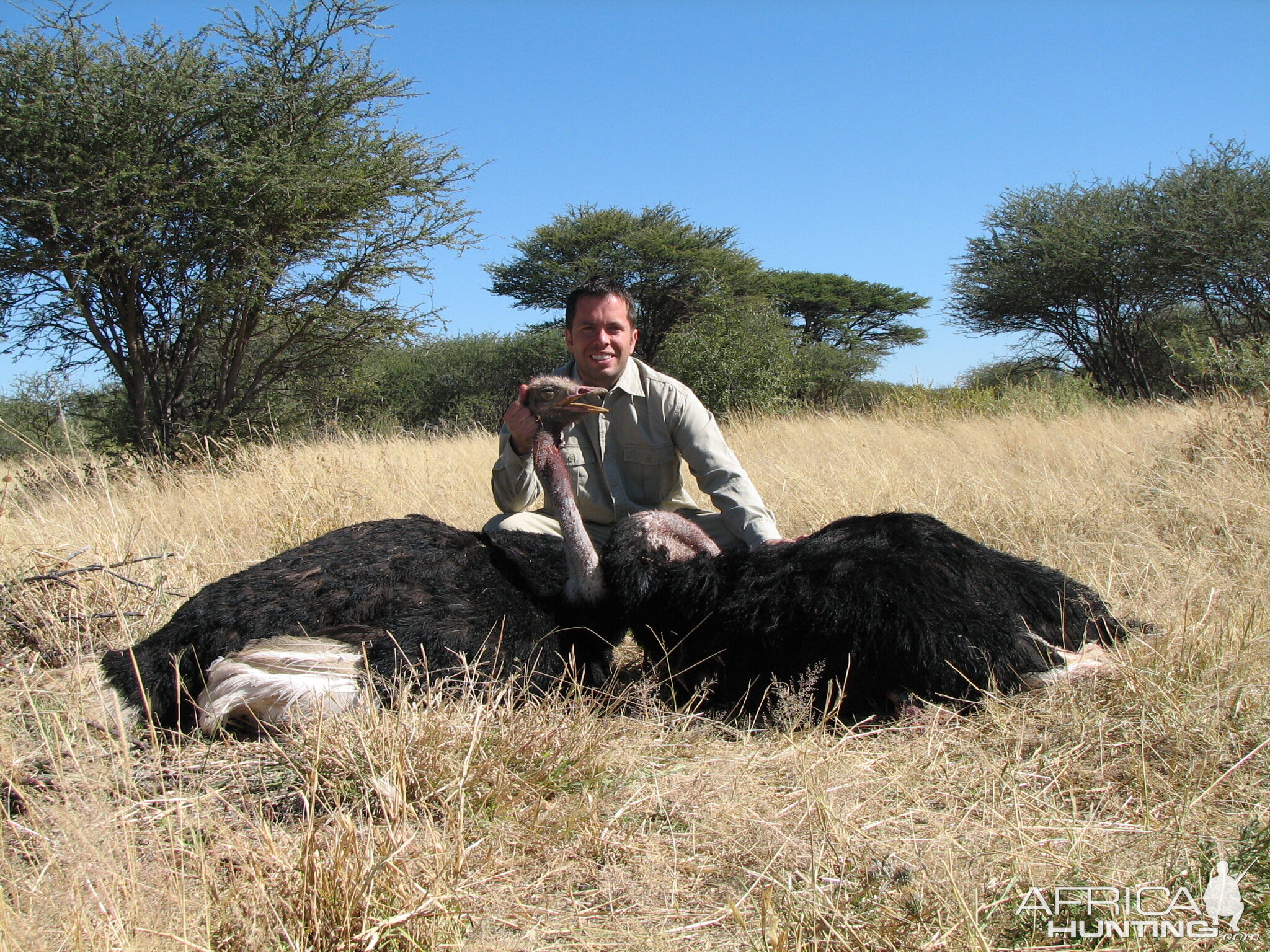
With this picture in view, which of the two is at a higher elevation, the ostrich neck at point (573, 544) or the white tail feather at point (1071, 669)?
the ostrich neck at point (573, 544)

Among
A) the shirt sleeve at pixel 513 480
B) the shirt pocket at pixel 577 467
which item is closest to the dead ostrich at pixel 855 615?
the shirt sleeve at pixel 513 480

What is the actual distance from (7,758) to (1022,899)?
232cm

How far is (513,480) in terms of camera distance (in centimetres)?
389

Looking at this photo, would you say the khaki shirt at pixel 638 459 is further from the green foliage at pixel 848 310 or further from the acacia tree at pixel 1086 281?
the green foliage at pixel 848 310

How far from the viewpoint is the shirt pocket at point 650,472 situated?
408 cm

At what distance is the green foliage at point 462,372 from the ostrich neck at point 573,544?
17395mm

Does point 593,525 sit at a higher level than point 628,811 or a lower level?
higher

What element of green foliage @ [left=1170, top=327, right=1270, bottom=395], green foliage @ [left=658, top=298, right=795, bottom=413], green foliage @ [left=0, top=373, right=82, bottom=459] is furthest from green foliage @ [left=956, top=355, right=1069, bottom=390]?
green foliage @ [left=0, top=373, right=82, bottom=459]

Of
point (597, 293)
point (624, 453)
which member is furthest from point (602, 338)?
point (624, 453)

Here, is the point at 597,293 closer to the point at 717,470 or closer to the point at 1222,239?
the point at 717,470

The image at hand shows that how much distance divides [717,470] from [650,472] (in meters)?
0.44

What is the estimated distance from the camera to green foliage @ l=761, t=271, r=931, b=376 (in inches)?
1134

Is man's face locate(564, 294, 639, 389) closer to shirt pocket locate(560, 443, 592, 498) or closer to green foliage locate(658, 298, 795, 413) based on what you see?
shirt pocket locate(560, 443, 592, 498)

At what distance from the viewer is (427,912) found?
1.73 metres
